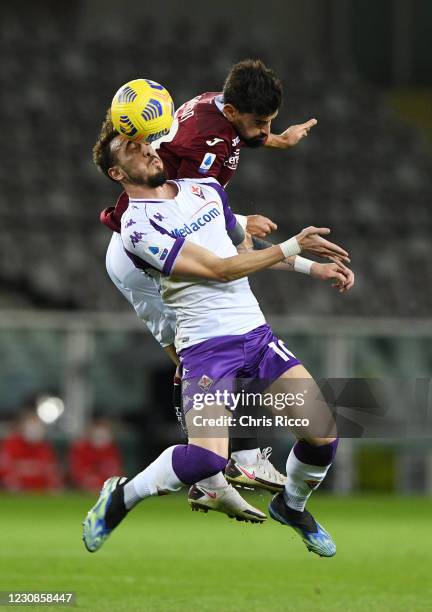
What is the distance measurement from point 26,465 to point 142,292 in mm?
9601

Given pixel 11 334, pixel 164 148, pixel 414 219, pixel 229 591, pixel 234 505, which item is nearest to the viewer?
pixel 234 505

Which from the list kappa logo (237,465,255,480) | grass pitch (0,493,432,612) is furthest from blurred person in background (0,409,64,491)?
kappa logo (237,465,255,480)

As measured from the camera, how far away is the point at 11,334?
1814 centimetres

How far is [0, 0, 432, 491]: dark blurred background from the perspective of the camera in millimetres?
18203

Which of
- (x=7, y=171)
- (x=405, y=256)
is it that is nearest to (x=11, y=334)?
(x=7, y=171)

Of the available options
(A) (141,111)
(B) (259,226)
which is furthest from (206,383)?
(A) (141,111)

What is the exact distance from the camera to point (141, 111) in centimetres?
720

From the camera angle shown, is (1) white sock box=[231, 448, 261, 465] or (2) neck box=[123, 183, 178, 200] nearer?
(2) neck box=[123, 183, 178, 200]

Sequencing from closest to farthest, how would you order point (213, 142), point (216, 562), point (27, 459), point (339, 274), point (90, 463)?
point (339, 274), point (213, 142), point (216, 562), point (27, 459), point (90, 463)

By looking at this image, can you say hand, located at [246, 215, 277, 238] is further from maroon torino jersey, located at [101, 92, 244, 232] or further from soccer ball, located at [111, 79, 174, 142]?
soccer ball, located at [111, 79, 174, 142]

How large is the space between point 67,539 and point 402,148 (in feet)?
39.4

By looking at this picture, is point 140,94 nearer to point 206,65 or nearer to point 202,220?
point 202,220

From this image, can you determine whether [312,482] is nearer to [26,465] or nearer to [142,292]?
[142,292]

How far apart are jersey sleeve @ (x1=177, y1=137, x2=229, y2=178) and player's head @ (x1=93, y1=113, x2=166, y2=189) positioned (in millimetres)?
420
